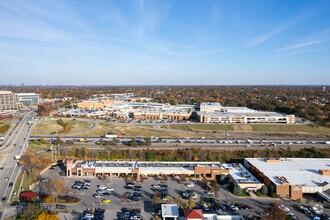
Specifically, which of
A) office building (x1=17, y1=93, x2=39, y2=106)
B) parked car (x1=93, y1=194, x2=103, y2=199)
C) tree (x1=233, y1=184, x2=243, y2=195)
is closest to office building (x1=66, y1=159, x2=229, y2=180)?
tree (x1=233, y1=184, x2=243, y2=195)

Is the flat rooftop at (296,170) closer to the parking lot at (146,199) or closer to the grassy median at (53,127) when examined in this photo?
the parking lot at (146,199)

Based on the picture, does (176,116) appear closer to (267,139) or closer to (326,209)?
(267,139)

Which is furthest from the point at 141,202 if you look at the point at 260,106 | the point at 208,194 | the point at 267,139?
the point at 260,106

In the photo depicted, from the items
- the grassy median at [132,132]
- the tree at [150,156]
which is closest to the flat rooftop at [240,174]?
the tree at [150,156]

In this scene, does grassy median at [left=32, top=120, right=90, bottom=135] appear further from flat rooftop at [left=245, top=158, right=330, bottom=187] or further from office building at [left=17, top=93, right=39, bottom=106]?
office building at [left=17, top=93, right=39, bottom=106]

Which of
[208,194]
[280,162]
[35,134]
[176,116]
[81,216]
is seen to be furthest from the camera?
[176,116]

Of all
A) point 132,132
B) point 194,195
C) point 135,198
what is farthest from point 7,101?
point 194,195
